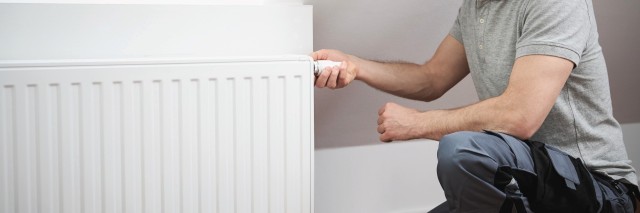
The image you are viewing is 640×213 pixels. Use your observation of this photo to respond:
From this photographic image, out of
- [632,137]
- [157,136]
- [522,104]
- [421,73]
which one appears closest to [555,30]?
[522,104]

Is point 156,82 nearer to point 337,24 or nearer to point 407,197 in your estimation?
point 337,24

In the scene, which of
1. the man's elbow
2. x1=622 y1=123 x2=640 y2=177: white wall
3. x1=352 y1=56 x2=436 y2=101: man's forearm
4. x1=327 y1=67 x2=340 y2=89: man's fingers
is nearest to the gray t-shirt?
the man's elbow

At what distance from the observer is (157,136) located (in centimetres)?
199

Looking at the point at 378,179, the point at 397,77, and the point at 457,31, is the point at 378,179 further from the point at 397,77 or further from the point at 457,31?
the point at 457,31

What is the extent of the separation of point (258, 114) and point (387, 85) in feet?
1.36

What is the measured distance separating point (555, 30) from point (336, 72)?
541 mm

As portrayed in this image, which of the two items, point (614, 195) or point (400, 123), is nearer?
point (614, 195)

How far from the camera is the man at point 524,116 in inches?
71.2

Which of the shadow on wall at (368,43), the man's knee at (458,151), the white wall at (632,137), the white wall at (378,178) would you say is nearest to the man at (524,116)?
the man's knee at (458,151)

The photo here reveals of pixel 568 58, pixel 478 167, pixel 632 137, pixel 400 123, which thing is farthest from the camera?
pixel 632 137

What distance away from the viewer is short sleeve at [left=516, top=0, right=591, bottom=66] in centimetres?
191

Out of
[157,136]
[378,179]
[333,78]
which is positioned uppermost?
[333,78]

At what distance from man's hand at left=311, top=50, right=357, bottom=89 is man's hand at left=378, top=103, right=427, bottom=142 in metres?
0.14

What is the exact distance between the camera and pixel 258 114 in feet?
6.79
